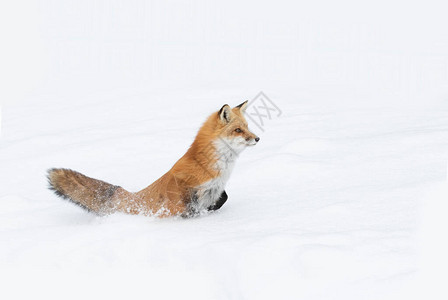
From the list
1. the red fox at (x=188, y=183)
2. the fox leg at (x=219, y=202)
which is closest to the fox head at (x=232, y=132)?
the red fox at (x=188, y=183)

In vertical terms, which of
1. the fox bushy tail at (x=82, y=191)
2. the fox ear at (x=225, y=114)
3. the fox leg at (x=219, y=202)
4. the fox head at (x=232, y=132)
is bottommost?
the fox leg at (x=219, y=202)

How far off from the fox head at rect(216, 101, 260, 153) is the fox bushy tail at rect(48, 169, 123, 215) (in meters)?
1.22

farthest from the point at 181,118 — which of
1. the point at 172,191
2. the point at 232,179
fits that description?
the point at 172,191

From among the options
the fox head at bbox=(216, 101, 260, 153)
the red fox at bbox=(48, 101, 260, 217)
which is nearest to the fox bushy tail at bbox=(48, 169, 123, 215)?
the red fox at bbox=(48, 101, 260, 217)

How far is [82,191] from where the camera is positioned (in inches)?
197

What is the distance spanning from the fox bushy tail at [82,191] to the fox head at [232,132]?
4.00 feet

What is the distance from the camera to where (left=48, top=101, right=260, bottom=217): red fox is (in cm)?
485

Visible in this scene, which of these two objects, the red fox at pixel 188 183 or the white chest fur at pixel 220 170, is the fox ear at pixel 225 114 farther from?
the white chest fur at pixel 220 170

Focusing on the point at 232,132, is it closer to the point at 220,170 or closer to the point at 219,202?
the point at 220,170

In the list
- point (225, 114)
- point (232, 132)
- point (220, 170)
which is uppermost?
point (225, 114)

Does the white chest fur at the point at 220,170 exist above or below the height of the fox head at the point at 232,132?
below

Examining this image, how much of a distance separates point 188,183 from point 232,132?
645 millimetres

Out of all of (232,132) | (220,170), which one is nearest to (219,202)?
(220,170)

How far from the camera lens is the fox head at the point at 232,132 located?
16.2 feet
